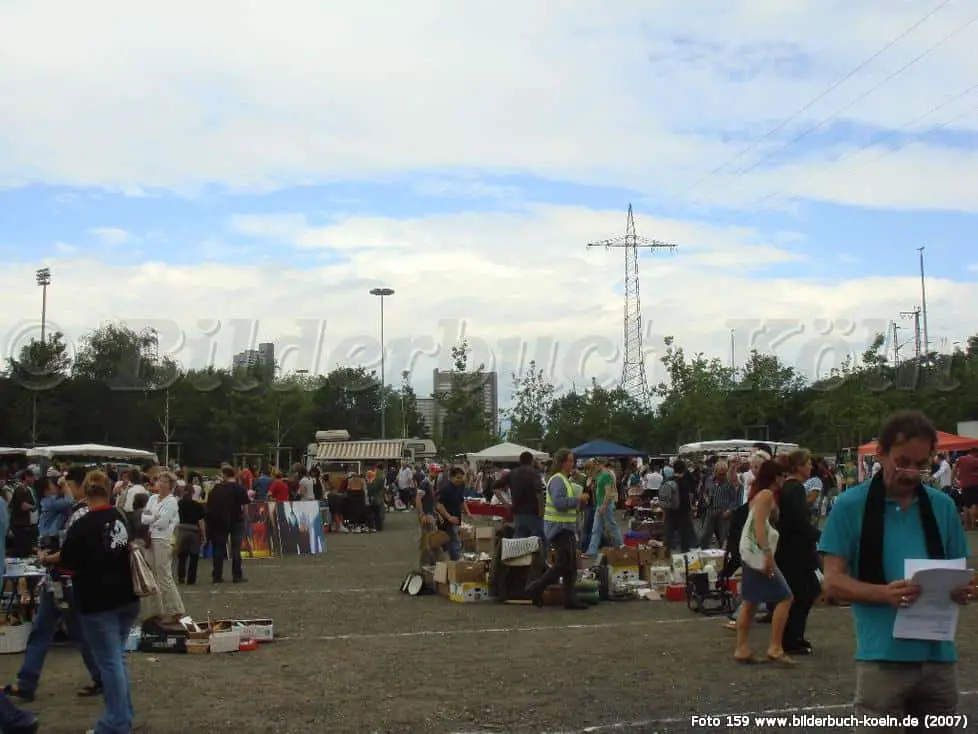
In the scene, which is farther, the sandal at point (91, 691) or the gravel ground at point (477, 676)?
the sandal at point (91, 691)

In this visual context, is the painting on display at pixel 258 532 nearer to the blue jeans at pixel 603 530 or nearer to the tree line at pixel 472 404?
the blue jeans at pixel 603 530

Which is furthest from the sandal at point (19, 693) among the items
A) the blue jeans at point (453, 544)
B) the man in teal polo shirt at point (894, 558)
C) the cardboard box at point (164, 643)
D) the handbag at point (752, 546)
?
the blue jeans at point (453, 544)

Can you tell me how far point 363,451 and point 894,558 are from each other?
49203mm

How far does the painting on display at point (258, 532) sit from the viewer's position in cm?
2283

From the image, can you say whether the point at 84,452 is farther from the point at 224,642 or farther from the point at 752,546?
the point at 752,546

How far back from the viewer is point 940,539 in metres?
3.88

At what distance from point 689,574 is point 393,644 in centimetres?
396

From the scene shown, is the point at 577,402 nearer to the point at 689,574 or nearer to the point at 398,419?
the point at 398,419

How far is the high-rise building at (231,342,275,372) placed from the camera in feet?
286

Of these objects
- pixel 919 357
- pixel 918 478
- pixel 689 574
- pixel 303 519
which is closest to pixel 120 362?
pixel 919 357

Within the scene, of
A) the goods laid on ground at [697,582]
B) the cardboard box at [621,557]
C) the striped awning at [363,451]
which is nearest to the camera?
the goods laid on ground at [697,582]

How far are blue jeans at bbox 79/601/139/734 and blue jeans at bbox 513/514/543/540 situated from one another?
829 cm

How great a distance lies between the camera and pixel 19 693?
27.5ft

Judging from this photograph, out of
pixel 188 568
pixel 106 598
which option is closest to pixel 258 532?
pixel 188 568
